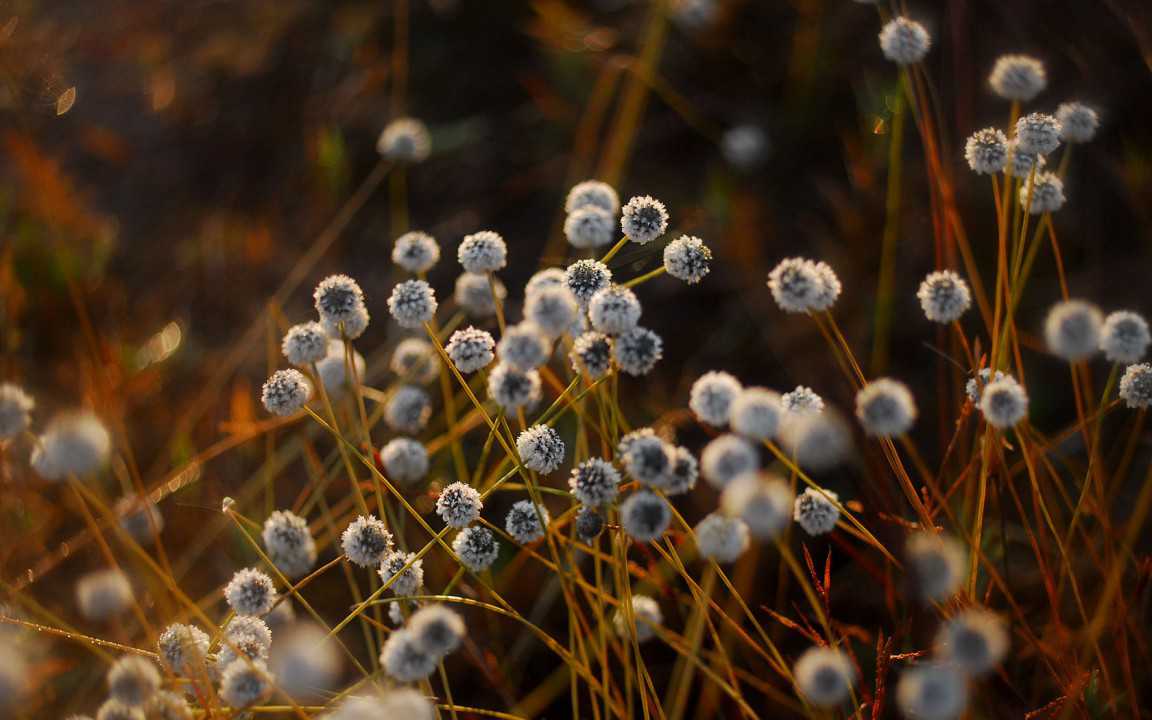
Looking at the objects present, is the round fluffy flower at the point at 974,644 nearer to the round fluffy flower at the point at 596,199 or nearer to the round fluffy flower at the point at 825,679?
the round fluffy flower at the point at 825,679

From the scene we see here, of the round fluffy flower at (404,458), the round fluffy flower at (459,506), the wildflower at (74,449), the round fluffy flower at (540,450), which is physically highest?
the wildflower at (74,449)

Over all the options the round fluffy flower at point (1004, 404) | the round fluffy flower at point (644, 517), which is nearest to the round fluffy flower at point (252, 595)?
the round fluffy flower at point (644, 517)

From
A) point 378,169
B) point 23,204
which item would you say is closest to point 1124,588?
point 378,169

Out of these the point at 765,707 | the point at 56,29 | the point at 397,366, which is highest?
the point at 56,29

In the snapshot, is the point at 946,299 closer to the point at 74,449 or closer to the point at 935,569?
the point at 935,569

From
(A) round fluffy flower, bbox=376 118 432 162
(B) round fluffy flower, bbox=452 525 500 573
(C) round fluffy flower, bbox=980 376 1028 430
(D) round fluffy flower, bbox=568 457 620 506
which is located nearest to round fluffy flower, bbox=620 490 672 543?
(D) round fluffy flower, bbox=568 457 620 506

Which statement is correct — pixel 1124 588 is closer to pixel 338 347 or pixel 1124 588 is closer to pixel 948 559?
pixel 948 559
